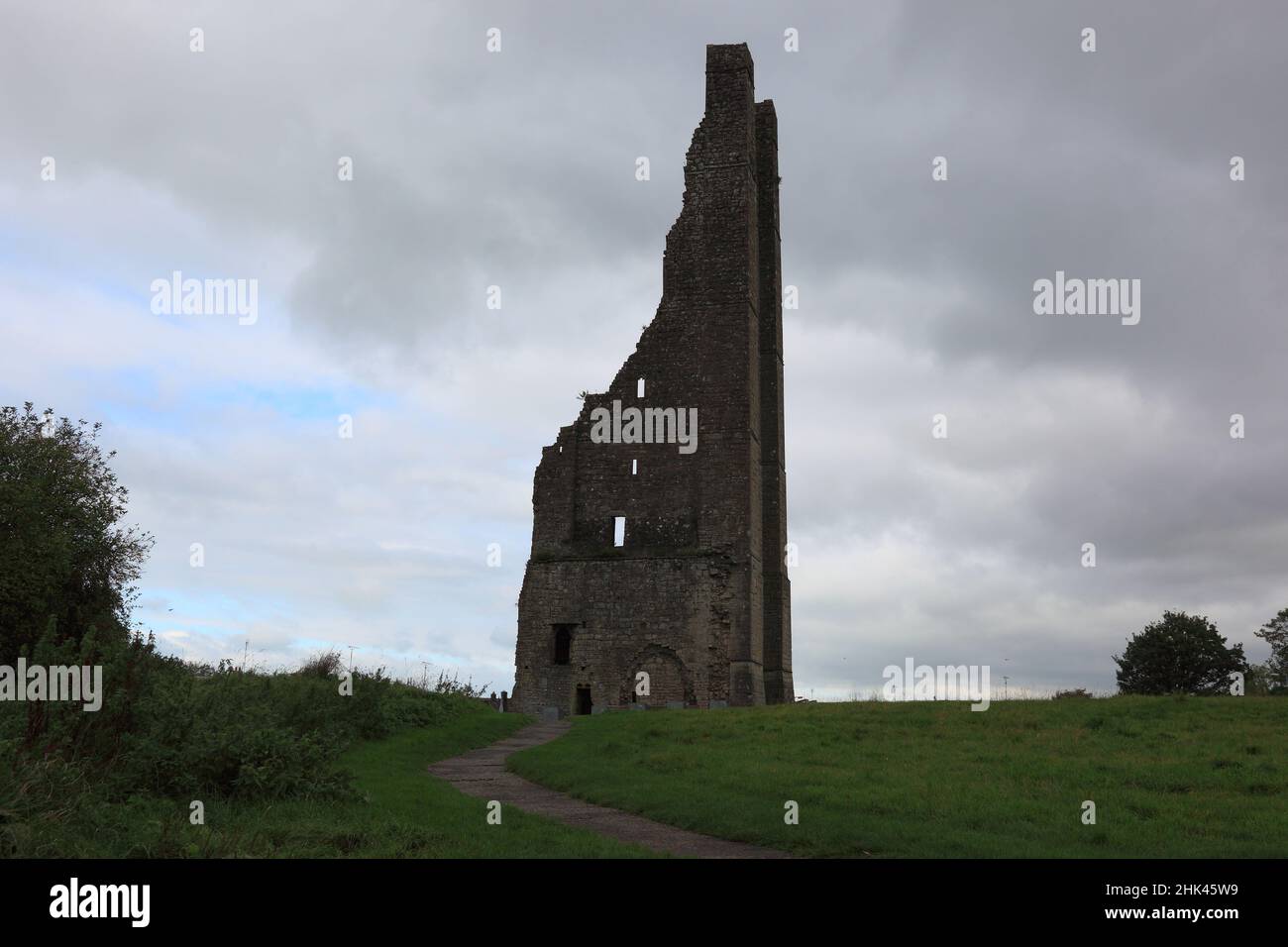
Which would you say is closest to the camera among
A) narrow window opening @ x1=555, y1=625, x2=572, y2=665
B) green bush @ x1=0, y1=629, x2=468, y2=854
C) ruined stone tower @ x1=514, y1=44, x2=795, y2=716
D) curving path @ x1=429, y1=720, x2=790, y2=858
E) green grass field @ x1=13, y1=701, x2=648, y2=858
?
green grass field @ x1=13, y1=701, x2=648, y2=858

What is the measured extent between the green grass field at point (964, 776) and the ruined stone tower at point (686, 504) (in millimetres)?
12191

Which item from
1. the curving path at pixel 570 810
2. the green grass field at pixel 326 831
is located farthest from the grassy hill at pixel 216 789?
the curving path at pixel 570 810

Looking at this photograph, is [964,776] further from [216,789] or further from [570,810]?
[216,789]

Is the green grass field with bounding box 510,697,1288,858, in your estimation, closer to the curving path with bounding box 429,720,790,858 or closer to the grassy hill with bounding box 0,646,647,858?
the curving path with bounding box 429,720,790,858

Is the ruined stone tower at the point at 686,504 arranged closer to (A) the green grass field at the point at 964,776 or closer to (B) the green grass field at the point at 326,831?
(A) the green grass field at the point at 964,776

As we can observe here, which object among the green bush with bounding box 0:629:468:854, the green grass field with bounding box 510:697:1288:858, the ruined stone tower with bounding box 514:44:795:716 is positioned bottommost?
the green grass field with bounding box 510:697:1288:858

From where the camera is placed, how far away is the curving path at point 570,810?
11.0 meters

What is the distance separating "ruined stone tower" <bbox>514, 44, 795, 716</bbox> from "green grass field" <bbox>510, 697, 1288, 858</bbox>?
1219cm

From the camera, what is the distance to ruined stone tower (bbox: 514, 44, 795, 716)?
35.0 meters

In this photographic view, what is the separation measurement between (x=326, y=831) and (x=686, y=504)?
26.6 metres

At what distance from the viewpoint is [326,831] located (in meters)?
10.4

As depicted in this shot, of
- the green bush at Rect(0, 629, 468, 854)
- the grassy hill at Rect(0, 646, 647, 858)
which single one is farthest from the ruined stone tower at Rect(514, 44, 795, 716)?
the green bush at Rect(0, 629, 468, 854)

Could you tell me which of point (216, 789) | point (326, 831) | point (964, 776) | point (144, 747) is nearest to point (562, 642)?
point (964, 776)
